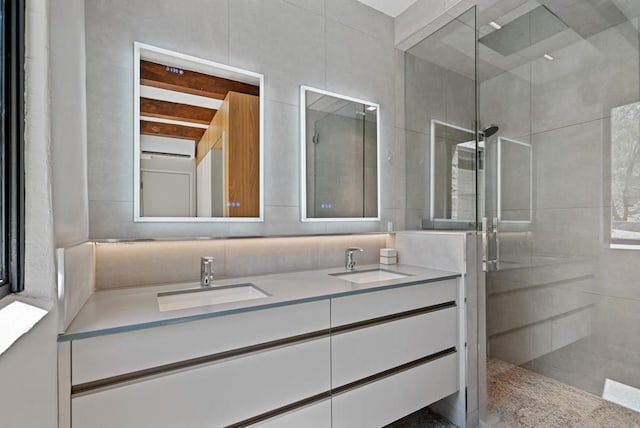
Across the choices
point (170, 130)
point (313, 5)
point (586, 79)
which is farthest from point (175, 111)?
point (586, 79)

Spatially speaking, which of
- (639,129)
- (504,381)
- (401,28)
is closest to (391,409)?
(504,381)

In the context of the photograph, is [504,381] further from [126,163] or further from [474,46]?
[126,163]

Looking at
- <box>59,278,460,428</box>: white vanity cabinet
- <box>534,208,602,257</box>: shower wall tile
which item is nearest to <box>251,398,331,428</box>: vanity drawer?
<box>59,278,460,428</box>: white vanity cabinet

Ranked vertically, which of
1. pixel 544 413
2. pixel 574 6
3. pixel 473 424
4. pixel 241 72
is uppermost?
pixel 574 6

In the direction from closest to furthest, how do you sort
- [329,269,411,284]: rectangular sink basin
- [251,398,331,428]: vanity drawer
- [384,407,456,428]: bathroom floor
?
[251,398,331,428]: vanity drawer, [384,407,456,428]: bathroom floor, [329,269,411,284]: rectangular sink basin

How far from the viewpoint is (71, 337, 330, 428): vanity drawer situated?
38.2 inches

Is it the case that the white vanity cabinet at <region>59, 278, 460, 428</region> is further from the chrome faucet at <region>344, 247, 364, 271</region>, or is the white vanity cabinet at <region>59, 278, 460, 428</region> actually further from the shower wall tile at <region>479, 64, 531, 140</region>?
the shower wall tile at <region>479, 64, 531, 140</region>

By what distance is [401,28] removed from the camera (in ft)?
8.04

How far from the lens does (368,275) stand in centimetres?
206

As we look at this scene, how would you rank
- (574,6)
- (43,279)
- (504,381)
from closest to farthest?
(43,279), (574,6), (504,381)

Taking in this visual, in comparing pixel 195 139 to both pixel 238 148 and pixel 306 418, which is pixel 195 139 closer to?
pixel 238 148

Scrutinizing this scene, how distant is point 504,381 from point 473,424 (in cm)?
32

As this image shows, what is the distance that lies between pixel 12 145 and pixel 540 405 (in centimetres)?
261

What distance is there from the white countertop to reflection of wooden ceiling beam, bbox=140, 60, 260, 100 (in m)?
1.04
